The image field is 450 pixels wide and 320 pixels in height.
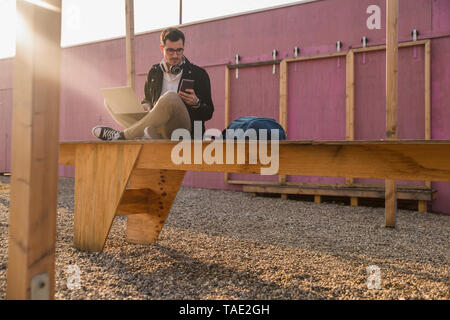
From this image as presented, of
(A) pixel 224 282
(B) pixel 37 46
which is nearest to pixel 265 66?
(A) pixel 224 282

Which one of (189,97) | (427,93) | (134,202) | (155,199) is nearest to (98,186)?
(134,202)

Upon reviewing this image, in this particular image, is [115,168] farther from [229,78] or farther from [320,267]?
[229,78]

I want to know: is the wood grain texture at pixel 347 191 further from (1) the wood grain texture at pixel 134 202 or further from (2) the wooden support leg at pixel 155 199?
(1) the wood grain texture at pixel 134 202

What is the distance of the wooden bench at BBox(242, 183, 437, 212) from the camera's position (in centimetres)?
Answer: 587

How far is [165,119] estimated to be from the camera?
2902 millimetres

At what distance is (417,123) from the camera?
6.13 meters

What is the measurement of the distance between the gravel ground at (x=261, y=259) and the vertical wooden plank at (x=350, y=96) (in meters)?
1.76

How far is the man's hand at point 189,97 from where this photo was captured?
3088 mm

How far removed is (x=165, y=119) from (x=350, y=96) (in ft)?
14.6

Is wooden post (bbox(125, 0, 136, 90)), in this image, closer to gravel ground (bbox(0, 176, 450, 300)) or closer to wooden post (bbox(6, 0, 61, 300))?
gravel ground (bbox(0, 176, 450, 300))

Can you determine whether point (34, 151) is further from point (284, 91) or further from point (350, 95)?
point (284, 91)

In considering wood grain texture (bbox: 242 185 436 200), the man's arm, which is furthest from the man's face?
wood grain texture (bbox: 242 185 436 200)

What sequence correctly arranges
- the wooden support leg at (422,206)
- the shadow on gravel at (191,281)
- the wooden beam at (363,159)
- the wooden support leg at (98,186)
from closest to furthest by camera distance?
the wooden beam at (363,159) < the shadow on gravel at (191,281) < the wooden support leg at (98,186) < the wooden support leg at (422,206)

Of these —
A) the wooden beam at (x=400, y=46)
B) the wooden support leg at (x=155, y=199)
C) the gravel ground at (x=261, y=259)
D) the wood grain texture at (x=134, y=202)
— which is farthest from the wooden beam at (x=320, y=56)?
the wood grain texture at (x=134, y=202)
